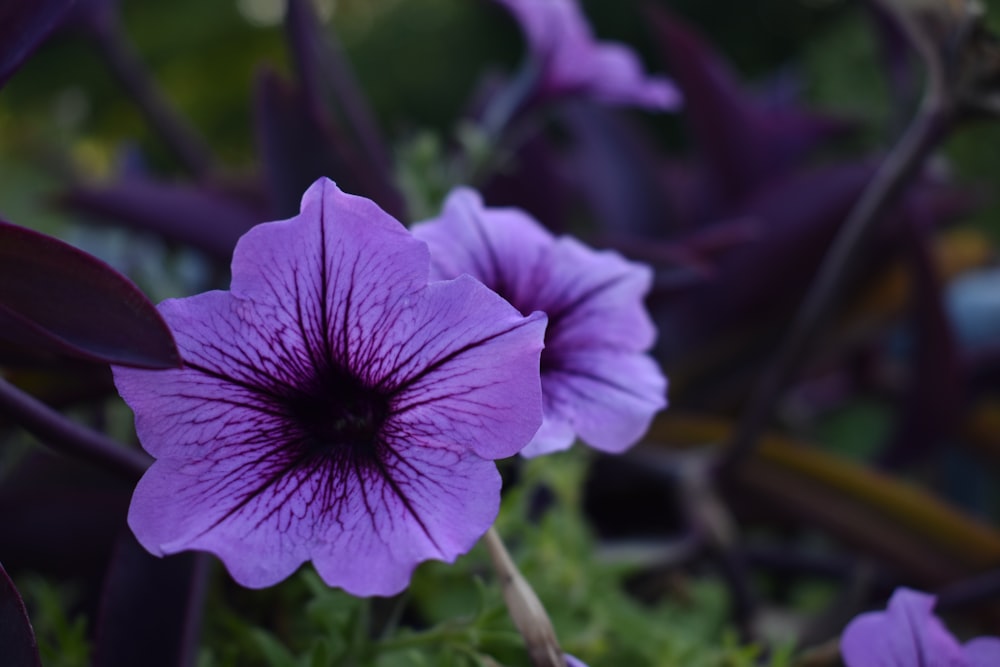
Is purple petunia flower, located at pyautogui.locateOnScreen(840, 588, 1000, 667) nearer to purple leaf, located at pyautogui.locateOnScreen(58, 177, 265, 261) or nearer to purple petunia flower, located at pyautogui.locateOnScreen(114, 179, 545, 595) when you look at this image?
purple petunia flower, located at pyautogui.locateOnScreen(114, 179, 545, 595)

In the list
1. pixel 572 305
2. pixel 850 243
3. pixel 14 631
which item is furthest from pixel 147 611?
pixel 850 243

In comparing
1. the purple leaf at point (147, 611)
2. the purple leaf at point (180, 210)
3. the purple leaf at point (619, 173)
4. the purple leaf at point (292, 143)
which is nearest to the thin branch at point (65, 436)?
the purple leaf at point (147, 611)

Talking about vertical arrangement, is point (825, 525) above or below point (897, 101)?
below

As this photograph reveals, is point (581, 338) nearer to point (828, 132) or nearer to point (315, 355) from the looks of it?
point (315, 355)

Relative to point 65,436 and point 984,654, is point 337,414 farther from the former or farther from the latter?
point 984,654

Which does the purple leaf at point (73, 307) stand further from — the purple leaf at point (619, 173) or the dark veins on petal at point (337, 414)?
the purple leaf at point (619, 173)

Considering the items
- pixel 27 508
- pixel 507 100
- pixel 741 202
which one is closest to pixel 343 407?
pixel 27 508
